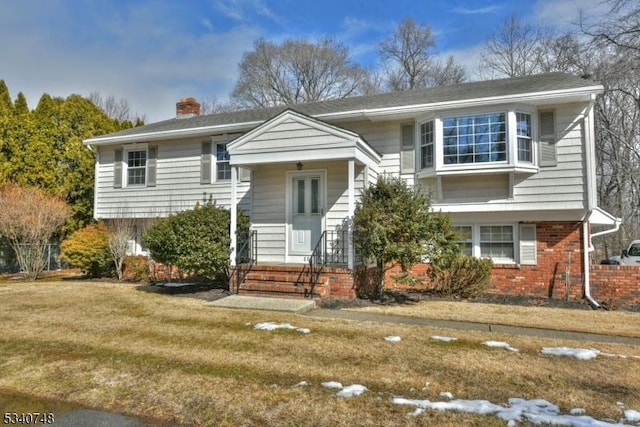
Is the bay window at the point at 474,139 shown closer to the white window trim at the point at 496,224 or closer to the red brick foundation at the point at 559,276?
the white window trim at the point at 496,224

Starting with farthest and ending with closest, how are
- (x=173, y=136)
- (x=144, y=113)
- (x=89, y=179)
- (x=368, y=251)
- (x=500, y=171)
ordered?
(x=144, y=113) < (x=89, y=179) < (x=173, y=136) < (x=500, y=171) < (x=368, y=251)

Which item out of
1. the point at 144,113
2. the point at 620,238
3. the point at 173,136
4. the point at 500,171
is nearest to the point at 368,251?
the point at 500,171

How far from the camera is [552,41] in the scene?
2247 centimetres

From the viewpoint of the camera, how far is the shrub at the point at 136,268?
12.4 metres

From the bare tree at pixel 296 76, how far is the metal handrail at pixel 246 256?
68.7 feet

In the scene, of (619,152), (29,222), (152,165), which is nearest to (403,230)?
(152,165)

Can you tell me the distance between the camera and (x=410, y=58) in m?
29.0

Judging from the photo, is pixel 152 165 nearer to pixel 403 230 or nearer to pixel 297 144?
pixel 297 144

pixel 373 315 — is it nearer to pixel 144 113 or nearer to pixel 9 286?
pixel 9 286

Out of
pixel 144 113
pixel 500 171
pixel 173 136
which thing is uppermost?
pixel 144 113

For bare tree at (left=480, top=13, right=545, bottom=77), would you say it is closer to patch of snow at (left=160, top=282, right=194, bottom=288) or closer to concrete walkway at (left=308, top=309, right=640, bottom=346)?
concrete walkway at (left=308, top=309, right=640, bottom=346)

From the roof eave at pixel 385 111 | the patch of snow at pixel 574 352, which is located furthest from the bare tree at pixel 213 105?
the patch of snow at pixel 574 352

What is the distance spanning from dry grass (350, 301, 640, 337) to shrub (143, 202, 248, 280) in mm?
3603

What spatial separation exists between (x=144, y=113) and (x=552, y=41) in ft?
101
